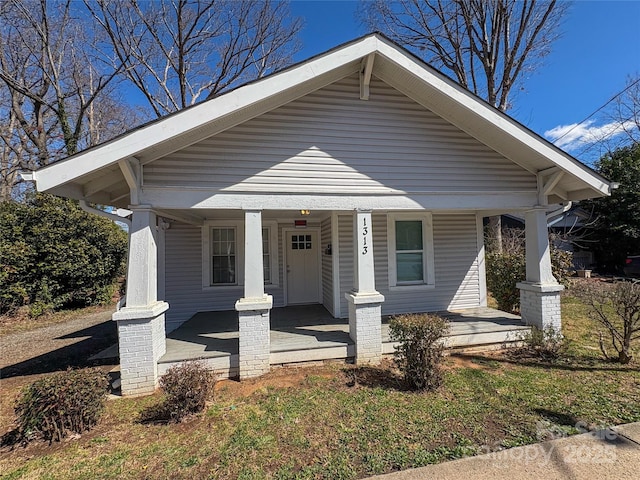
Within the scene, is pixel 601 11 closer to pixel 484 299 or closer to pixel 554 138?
pixel 554 138

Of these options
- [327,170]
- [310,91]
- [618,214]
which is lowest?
[327,170]

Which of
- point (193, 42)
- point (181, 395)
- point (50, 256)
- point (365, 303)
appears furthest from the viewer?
point (193, 42)

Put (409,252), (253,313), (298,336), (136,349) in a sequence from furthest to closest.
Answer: (409,252) < (298,336) < (253,313) < (136,349)

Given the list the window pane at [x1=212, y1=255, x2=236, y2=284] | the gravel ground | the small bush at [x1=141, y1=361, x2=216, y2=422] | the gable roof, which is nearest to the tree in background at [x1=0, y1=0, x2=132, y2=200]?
the gravel ground

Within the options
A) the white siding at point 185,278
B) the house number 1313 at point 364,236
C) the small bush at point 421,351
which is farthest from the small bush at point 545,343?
the white siding at point 185,278

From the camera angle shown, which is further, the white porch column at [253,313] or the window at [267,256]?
the window at [267,256]

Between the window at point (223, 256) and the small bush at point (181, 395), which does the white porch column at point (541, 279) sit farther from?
the window at point (223, 256)

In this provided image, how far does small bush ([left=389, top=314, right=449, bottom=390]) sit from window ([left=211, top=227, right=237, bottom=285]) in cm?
534

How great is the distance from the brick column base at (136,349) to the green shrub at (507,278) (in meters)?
8.51

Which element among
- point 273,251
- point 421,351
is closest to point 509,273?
point 421,351

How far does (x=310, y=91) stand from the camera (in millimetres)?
5145

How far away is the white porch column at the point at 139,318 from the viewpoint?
171 inches

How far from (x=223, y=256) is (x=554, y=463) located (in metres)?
7.44

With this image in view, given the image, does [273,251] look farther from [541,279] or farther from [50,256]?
[50,256]
